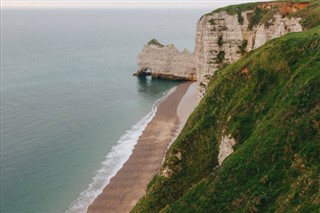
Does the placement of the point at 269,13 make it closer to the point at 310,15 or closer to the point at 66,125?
the point at 310,15

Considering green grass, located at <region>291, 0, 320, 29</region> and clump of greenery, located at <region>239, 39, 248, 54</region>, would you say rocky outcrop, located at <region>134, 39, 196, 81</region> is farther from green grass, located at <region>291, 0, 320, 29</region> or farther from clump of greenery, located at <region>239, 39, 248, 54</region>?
green grass, located at <region>291, 0, 320, 29</region>

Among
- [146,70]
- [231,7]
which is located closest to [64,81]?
[146,70]

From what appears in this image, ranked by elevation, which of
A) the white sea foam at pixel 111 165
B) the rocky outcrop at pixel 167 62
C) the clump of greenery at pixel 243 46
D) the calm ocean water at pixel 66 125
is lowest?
the calm ocean water at pixel 66 125

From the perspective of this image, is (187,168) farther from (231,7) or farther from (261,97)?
(231,7)

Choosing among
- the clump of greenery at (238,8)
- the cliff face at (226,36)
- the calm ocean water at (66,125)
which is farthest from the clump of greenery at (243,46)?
the calm ocean water at (66,125)

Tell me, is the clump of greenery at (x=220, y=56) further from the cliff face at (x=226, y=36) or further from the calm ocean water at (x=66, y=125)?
the calm ocean water at (x=66, y=125)

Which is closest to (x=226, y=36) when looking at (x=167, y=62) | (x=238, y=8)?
(x=238, y=8)

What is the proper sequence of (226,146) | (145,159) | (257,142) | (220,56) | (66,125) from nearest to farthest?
(257,142), (226,146), (220,56), (145,159), (66,125)
